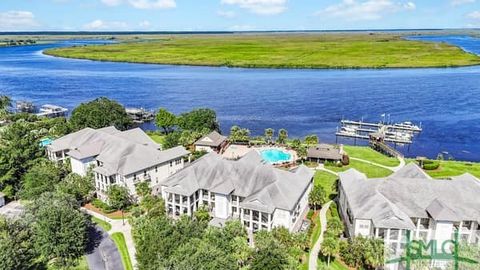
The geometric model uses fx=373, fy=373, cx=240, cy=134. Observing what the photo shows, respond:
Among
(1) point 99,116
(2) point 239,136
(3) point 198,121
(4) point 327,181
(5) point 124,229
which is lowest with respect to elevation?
(5) point 124,229

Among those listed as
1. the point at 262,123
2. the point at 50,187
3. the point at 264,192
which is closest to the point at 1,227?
the point at 50,187

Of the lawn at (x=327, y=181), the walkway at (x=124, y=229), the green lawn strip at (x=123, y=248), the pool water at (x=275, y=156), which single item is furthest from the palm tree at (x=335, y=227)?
the pool water at (x=275, y=156)

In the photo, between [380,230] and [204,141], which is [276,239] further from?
[204,141]

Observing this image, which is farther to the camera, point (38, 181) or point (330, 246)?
point (38, 181)

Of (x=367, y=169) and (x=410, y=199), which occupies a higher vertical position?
(x=410, y=199)

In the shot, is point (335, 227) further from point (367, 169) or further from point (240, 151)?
point (240, 151)

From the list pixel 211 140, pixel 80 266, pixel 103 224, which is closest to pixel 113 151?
pixel 103 224

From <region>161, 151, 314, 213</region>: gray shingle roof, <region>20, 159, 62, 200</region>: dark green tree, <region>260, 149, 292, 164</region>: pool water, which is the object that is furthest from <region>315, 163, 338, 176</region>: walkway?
<region>20, 159, 62, 200</region>: dark green tree

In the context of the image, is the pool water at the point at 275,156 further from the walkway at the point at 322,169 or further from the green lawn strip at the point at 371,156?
the green lawn strip at the point at 371,156
